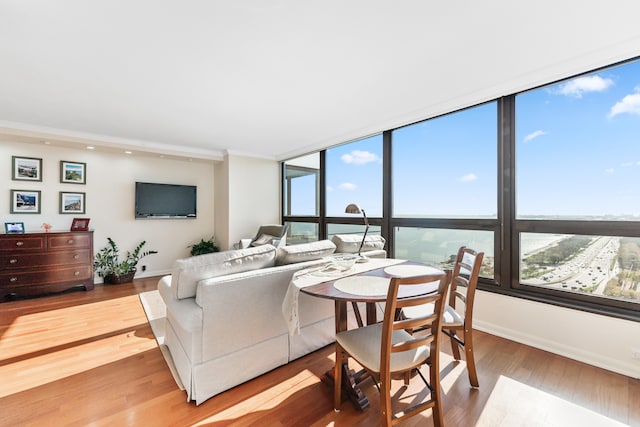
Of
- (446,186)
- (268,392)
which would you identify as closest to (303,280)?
(268,392)

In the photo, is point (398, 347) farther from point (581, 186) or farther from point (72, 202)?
point (72, 202)

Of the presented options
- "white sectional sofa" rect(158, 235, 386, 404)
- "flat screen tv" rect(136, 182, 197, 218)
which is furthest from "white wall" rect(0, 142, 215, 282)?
"white sectional sofa" rect(158, 235, 386, 404)

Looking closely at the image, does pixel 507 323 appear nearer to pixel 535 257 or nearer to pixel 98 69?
pixel 535 257

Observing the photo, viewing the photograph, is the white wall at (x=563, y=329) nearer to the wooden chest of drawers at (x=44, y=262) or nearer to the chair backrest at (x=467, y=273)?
the chair backrest at (x=467, y=273)

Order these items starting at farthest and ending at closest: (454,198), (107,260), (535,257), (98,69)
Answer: (107,260), (454,198), (535,257), (98,69)

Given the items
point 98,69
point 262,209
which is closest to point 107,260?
point 262,209

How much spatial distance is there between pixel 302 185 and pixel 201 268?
12.4ft

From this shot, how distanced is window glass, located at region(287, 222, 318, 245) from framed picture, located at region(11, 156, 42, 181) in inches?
161

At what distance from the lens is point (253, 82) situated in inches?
102

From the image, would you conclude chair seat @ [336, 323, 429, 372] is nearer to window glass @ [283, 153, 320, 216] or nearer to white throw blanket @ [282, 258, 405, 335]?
white throw blanket @ [282, 258, 405, 335]

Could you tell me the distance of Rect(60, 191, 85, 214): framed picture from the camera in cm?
434

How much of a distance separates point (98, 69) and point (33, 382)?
8.12 feet

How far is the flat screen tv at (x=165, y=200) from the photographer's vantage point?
4.94m

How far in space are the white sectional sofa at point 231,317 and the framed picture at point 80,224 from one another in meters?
3.18
